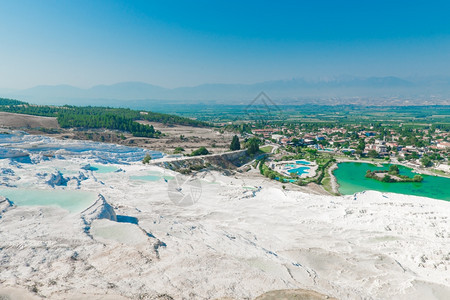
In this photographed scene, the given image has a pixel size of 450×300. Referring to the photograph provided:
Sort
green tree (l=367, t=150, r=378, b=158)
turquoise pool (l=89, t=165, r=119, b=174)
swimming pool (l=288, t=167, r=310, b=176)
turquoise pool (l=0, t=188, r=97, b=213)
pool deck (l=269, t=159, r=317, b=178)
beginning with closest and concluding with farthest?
turquoise pool (l=0, t=188, r=97, b=213), turquoise pool (l=89, t=165, r=119, b=174), pool deck (l=269, t=159, r=317, b=178), swimming pool (l=288, t=167, r=310, b=176), green tree (l=367, t=150, r=378, b=158)

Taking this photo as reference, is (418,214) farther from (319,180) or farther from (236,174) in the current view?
(236,174)

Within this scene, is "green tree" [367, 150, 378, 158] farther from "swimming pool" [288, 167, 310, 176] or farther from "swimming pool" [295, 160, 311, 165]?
"swimming pool" [288, 167, 310, 176]

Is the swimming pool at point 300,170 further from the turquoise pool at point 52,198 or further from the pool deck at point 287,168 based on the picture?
the turquoise pool at point 52,198

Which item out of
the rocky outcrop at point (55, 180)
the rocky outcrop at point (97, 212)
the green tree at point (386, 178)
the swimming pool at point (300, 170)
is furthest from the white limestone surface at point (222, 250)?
the swimming pool at point (300, 170)

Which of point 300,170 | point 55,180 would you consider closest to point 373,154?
point 300,170

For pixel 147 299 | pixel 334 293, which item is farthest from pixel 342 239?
pixel 147 299

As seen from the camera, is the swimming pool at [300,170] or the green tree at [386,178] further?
the swimming pool at [300,170]

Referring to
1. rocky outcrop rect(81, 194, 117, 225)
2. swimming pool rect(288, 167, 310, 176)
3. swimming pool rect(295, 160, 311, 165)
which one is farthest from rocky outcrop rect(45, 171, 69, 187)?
swimming pool rect(295, 160, 311, 165)

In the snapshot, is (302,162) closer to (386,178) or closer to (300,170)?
(300,170)
